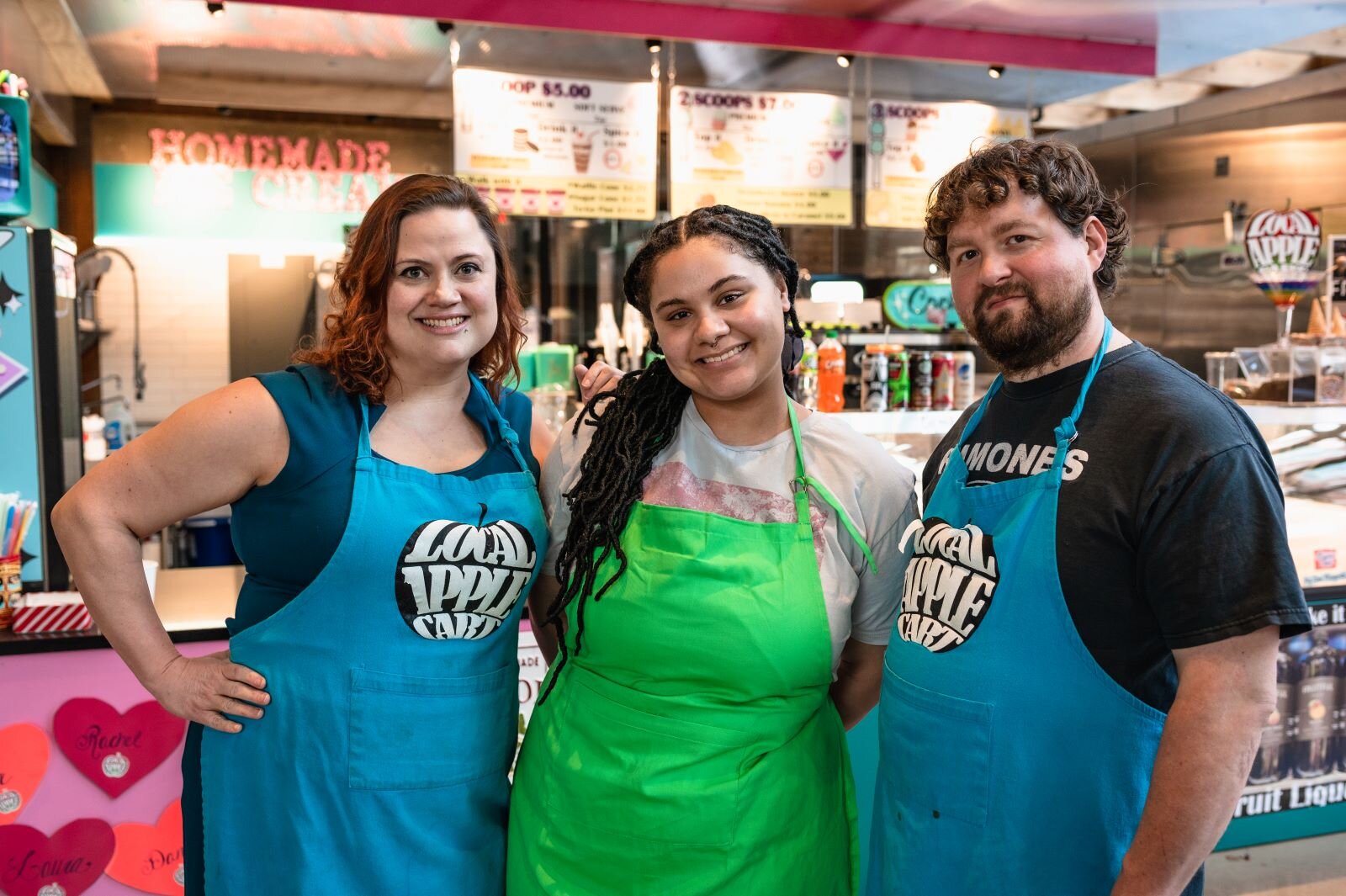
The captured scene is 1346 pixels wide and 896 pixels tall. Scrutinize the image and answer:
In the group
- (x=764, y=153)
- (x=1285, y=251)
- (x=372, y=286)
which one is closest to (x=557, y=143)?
(x=764, y=153)

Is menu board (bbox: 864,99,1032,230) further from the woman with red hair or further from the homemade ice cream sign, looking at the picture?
the woman with red hair

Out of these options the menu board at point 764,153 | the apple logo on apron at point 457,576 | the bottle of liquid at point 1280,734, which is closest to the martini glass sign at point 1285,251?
the bottle of liquid at point 1280,734

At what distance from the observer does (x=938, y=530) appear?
1.76 m

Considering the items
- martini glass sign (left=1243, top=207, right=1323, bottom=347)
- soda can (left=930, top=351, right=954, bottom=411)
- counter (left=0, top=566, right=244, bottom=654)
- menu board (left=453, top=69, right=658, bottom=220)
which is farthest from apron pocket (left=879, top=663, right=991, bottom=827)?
menu board (left=453, top=69, right=658, bottom=220)

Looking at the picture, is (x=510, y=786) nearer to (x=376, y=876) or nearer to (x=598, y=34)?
(x=376, y=876)

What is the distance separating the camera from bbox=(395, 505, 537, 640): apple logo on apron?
6.02 ft

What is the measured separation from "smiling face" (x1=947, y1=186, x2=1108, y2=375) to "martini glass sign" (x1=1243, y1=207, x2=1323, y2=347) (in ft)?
8.69

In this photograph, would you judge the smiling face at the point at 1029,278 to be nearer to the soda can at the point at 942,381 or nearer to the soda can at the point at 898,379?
the soda can at the point at 898,379

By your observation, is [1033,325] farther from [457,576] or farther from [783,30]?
[783,30]

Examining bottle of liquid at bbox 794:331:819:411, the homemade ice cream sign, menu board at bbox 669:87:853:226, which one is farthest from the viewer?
the homemade ice cream sign

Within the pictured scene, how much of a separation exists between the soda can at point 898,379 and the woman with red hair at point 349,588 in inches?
100.0

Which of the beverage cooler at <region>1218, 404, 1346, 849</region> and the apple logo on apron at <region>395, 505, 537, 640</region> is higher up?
the apple logo on apron at <region>395, 505, 537, 640</region>

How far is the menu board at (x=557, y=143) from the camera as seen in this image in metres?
5.34

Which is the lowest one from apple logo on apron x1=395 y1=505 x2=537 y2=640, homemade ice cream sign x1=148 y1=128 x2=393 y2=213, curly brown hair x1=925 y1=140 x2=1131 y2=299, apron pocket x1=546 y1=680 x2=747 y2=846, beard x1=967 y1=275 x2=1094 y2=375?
apron pocket x1=546 y1=680 x2=747 y2=846
